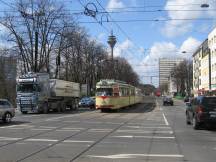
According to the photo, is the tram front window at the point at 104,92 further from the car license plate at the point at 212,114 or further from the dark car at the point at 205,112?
the car license plate at the point at 212,114

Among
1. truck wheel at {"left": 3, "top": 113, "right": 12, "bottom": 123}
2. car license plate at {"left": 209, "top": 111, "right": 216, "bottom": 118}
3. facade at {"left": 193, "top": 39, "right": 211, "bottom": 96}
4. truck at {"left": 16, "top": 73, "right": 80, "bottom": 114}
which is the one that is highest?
facade at {"left": 193, "top": 39, "right": 211, "bottom": 96}

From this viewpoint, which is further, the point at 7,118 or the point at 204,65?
the point at 204,65

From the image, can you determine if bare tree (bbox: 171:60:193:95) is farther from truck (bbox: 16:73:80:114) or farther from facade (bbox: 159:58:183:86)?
truck (bbox: 16:73:80:114)

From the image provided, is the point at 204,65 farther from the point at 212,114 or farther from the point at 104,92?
the point at 212,114

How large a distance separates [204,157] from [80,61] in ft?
240

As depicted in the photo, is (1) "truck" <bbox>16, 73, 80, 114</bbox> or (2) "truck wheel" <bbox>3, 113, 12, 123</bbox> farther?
(1) "truck" <bbox>16, 73, 80, 114</bbox>

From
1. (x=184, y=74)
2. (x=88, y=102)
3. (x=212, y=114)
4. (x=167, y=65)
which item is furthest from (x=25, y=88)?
(x=184, y=74)

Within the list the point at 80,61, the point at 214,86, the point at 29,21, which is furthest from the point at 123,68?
the point at 29,21

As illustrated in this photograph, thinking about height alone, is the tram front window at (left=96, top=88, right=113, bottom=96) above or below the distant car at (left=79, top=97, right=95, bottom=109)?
above

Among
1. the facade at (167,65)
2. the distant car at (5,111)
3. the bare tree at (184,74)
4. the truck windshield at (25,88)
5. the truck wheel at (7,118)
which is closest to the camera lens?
the distant car at (5,111)

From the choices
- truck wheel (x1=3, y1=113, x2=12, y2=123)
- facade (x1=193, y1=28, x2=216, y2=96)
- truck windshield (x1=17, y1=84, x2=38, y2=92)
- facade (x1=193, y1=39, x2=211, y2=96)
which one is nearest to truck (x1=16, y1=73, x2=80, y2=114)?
truck windshield (x1=17, y1=84, x2=38, y2=92)

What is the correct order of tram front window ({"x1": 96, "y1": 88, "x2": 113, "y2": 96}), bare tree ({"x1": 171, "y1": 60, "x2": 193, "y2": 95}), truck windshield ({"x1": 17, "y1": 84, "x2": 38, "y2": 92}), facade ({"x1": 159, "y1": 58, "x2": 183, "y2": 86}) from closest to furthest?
truck windshield ({"x1": 17, "y1": 84, "x2": 38, "y2": 92}) < tram front window ({"x1": 96, "y1": 88, "x2": 113, "y2": 96}) < facade ({"x1": 159, "y1": 58, "x2": 183, "y2": 86}) < bare tree ({"x1": 171, "y1": 60, "x2": 193, "y2": 95})

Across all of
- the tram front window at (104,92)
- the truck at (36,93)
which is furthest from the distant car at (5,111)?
the tram front window at (104,92)

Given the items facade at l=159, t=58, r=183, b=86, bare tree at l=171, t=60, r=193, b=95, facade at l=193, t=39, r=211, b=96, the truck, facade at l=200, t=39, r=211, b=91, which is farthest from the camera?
bare tree at l=171, t=60, r=193, b=95
